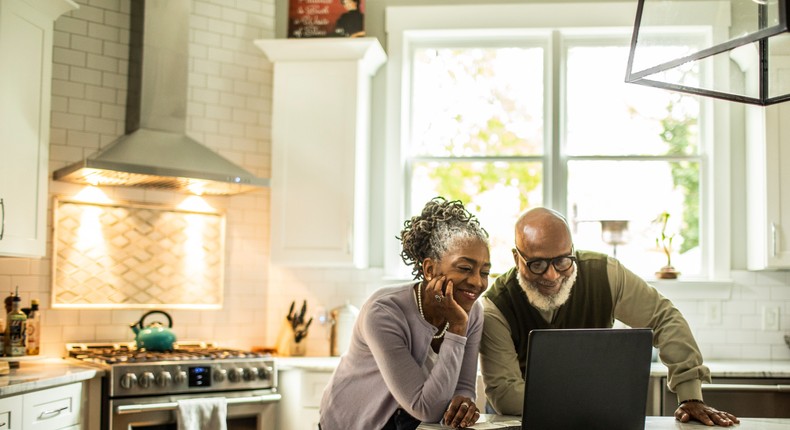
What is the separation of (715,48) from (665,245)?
314 centimetres

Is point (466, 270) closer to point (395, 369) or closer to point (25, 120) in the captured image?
point (395, 369)

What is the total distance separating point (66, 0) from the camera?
13.1 ft

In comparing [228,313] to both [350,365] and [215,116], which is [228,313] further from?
[350,365]

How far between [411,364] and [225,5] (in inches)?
125

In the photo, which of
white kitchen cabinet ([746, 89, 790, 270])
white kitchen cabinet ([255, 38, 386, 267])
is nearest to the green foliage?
white kitchen cabinet ([746, 89, 790, 270])

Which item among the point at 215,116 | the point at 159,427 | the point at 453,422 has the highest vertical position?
the point at 215,116

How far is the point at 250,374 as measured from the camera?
423cm

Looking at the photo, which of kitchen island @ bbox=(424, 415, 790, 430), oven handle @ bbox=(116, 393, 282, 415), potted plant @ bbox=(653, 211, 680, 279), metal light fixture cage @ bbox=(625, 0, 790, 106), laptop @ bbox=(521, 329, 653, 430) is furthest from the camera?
potted plant @ bbox=(653, 211, 680, 279)

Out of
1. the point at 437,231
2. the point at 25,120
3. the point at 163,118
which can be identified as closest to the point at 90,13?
the point at 163,118

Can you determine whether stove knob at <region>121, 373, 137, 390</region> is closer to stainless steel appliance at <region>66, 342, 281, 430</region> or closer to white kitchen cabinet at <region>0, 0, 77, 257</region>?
stainless steel appliance at <region>66, 342, 281, 430</region>

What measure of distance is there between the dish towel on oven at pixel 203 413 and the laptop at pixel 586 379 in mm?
2300

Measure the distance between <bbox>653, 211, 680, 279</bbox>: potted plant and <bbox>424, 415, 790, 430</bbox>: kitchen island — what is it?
2.23 metres

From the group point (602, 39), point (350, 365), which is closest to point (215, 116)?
point (602, 39)

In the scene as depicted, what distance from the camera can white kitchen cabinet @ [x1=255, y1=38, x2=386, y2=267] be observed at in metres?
4.76
